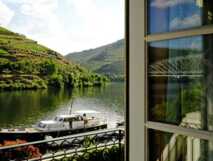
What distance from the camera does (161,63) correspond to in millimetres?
889

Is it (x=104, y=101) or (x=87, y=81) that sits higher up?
(x=87, y=81)

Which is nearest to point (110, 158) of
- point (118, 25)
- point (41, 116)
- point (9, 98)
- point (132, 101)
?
point (132, 101)

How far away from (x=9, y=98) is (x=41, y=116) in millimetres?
930

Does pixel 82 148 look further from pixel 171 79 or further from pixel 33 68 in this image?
pixel 33 68

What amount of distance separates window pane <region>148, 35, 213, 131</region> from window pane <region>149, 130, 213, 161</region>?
4 centimetres

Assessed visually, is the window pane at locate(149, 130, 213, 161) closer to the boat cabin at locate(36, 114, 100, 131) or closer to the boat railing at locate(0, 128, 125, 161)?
the boat railing at locate(0, 128, 125, 161)

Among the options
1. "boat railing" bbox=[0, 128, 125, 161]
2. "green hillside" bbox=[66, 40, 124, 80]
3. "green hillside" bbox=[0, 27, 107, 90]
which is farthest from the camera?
"green hillside" bbox=[66, 40, 124, 80]

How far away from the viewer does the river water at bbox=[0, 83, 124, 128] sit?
22.8 feet

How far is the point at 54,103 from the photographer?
7438 millimetres

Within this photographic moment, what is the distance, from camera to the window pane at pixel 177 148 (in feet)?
2.51

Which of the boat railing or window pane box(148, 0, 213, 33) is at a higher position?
window pane box(148, 0, 213, 33)

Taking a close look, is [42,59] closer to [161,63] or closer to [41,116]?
[41,116]

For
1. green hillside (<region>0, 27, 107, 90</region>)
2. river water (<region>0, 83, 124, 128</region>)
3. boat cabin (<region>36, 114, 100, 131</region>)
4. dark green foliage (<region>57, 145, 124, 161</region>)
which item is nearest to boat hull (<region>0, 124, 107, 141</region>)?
boat cabin (<region>36, 114, 100, 131</region>)

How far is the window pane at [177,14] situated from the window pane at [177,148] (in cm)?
31
